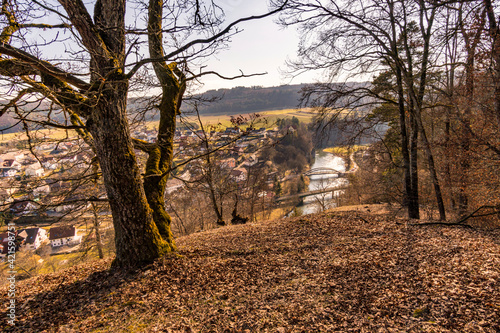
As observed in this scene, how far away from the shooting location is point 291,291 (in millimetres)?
3646

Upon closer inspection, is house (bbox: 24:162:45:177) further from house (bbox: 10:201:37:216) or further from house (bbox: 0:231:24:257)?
house (bbox: 10:201:37:216)

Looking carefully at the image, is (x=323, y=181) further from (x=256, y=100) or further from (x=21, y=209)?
(x=256, y=100)

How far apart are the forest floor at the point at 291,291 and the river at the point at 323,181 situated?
29.4 meters

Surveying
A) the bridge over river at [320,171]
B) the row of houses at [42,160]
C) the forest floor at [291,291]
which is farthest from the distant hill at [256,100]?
the forest floor at [291,291]

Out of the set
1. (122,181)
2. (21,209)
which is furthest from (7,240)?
(122,181)

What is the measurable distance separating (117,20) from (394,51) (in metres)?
7.64

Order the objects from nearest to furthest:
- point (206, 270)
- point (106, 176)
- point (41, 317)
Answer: point (41, 317)
point (106, 176)
point (206, 270)

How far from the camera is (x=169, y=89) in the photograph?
6.10 meters

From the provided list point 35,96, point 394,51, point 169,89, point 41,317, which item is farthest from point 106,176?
point 394,51

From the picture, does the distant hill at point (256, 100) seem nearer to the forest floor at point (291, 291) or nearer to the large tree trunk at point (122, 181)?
the large tree trunk at point (122, 181)

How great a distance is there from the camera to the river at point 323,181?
35219 mm

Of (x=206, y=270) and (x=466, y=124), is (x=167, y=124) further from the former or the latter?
(x=466, y=124)

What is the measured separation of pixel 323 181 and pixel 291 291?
41444 mm

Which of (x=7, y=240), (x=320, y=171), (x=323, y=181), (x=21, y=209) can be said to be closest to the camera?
(x=21, y=209)
